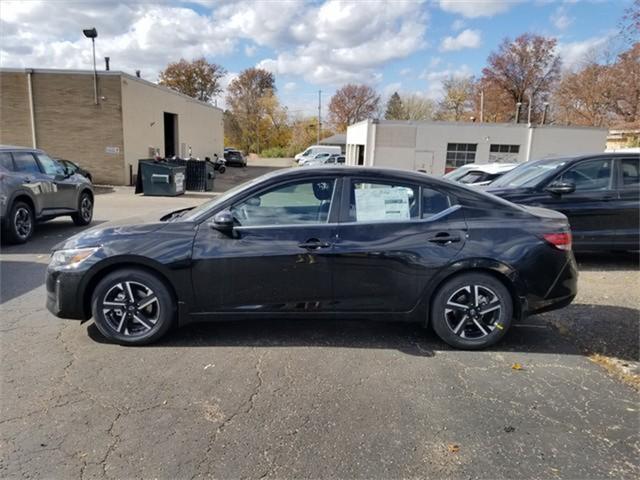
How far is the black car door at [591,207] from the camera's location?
662cm

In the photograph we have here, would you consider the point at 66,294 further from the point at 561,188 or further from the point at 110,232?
the point at 561,188

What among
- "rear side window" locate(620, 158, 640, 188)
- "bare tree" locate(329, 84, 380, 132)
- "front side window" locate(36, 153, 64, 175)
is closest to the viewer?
A: "rear side window" locate(620, 158, 640, 188)

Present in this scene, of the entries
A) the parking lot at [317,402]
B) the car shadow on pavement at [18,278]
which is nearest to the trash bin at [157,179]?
the car shadow on pavement at [18,278]

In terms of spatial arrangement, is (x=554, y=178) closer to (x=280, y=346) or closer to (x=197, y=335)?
(x=280, y=346)

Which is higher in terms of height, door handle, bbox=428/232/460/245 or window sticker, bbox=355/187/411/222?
window sticker, bbox=355/187/411/222

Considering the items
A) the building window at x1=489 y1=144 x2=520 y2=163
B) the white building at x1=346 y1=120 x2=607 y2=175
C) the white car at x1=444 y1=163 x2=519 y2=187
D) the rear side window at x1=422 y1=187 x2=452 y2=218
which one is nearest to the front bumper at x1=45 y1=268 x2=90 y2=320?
the rear side window at x1=422 y1=187 x2=452 y2=218

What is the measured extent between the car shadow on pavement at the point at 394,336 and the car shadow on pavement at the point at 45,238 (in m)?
4.43

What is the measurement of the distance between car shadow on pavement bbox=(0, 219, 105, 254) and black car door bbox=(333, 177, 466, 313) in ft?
19.9

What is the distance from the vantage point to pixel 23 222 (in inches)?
Answer: 320

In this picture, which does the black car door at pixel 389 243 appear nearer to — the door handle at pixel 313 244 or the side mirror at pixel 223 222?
the door handle at pixel 313 244

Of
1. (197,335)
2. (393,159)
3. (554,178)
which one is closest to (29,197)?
(197,335)

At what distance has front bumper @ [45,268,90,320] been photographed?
376 centimetres

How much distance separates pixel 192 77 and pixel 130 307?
213 ft

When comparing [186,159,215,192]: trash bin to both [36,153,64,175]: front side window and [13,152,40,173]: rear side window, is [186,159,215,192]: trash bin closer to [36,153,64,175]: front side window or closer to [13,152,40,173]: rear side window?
[36,153,64,175]: front side window
